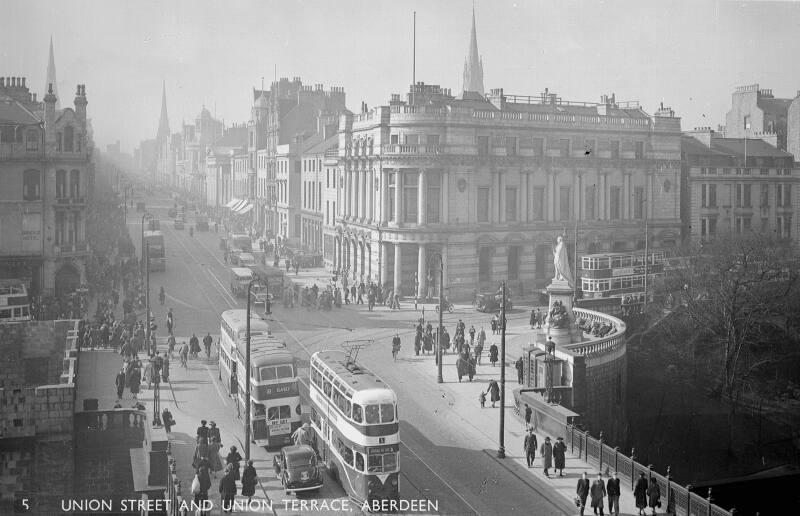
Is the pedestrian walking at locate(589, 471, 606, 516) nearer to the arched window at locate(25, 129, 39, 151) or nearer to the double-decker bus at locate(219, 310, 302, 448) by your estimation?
the double-decker bus at locate(219, 310, 302, 448)

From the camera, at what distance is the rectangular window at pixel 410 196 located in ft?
222

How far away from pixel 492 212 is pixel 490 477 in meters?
42.1

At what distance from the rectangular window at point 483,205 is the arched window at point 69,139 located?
30.0 m

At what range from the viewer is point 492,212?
6969 cm

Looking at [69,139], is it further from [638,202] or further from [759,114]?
[759,114]

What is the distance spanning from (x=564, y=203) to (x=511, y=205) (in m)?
5.18

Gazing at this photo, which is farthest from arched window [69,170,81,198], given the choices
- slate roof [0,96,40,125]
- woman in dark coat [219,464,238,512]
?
woman in dark coat [219,464,238,512]

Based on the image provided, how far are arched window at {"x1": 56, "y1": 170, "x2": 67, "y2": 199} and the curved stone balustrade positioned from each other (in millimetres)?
34335

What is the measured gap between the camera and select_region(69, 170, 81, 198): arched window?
59491mm

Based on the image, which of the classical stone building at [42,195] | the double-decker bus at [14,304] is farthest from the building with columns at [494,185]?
the double-decker bus at [14,304]

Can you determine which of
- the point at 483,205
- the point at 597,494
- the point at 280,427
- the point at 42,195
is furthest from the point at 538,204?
the point at 597,494

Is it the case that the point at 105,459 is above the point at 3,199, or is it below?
below

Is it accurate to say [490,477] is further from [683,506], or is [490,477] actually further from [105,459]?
[105,459]

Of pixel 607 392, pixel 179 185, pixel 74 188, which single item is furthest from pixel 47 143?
pixel 179 185
